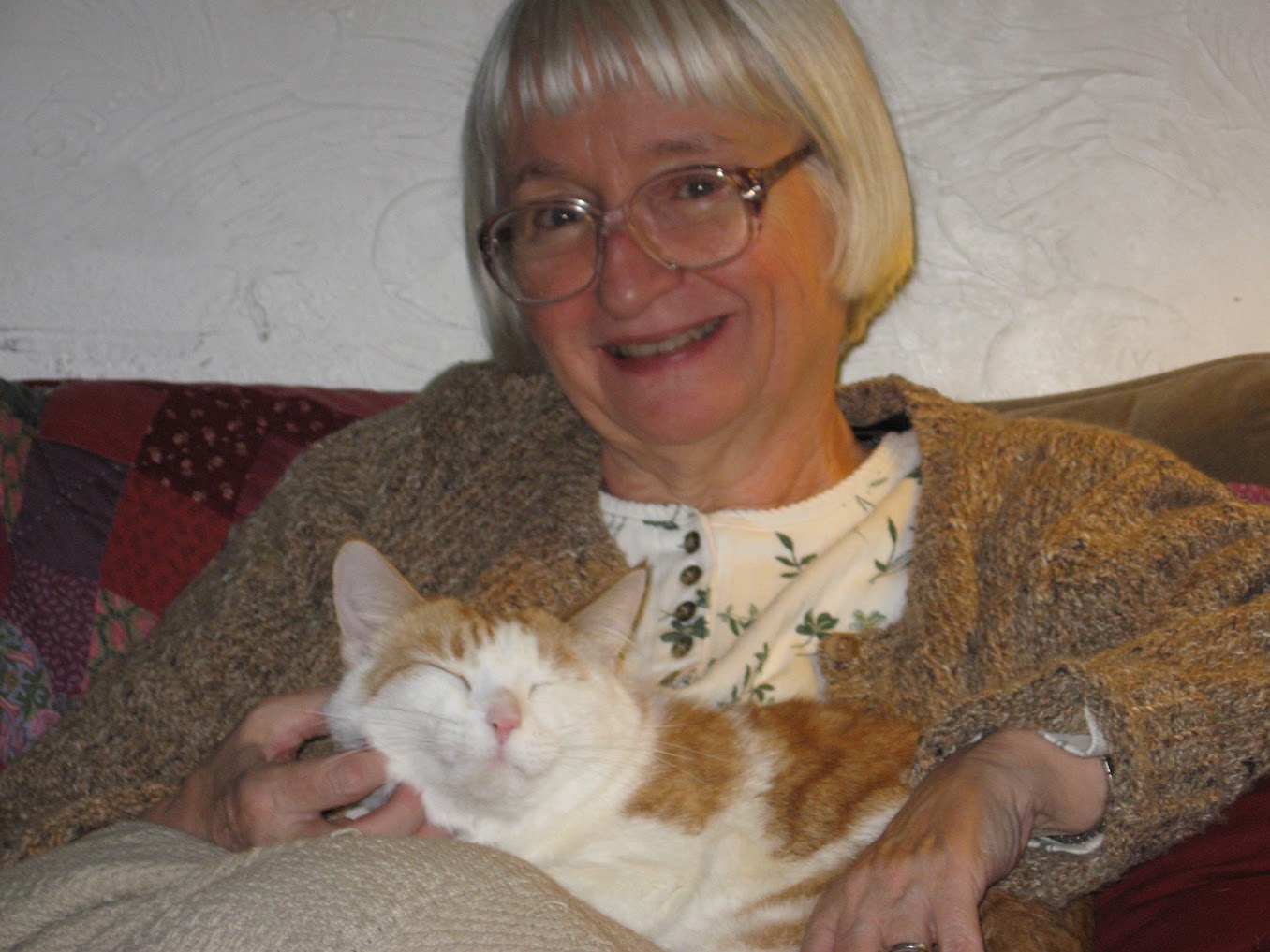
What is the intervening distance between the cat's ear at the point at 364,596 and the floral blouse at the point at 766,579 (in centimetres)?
28

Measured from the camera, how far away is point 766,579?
4.73 feet

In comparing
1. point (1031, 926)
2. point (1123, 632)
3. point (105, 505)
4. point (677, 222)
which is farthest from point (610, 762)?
point (105, 505)

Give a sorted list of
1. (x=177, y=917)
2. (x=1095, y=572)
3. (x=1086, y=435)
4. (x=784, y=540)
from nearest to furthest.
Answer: (x=177, y=917), (x=1095, y=572), (x=1086, y=435), (x=784, y=540)

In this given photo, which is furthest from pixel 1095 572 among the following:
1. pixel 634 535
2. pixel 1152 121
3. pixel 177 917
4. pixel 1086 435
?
pixel 1152 121

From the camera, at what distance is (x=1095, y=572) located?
3.80ft

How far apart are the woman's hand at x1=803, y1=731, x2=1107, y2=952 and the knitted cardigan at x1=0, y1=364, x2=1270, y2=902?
3 cm

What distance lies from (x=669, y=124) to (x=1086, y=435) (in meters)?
0.60

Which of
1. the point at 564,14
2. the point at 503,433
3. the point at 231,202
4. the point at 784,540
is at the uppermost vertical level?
the point at 564,14

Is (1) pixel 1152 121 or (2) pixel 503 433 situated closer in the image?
(2) pixel 503 433

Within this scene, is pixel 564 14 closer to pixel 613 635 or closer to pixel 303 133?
pixel 613 635

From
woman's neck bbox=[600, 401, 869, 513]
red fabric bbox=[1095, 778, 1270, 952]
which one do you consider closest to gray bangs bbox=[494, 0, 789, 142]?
woman's neck bbox=[600, 401, 869, 513]

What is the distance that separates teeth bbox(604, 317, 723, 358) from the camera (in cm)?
Answer: 140

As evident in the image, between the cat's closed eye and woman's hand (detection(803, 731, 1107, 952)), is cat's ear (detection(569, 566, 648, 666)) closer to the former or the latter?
the cat's closed eye

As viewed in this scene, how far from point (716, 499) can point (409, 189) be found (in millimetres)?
1014
